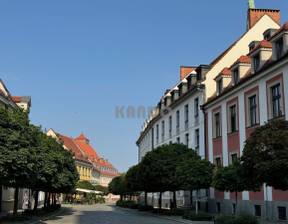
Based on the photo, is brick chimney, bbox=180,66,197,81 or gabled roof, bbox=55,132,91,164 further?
gabled roof, bbox=55,132,91,164

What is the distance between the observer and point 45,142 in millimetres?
26688

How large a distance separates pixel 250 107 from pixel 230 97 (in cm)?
288

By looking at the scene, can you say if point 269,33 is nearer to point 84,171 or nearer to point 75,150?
point 75,150

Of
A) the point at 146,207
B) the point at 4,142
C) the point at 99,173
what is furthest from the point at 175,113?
the point at 99,173

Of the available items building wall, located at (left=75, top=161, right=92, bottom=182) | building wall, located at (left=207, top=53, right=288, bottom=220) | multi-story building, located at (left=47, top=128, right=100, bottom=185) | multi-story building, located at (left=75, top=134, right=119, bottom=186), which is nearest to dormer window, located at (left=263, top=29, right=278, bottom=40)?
building wall, located at (left=207, top=53, right=288, bottom=220)

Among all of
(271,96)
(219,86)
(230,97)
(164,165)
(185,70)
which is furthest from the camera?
(185,70)

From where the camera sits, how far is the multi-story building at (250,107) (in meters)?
21.2

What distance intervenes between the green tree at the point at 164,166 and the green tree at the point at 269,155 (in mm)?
13768

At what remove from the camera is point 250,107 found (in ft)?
82.1

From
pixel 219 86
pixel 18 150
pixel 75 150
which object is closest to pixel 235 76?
pixel 219 86

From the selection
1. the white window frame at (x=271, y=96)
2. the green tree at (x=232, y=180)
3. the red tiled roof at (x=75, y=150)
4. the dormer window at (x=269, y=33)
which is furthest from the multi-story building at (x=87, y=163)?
the green tree at (x=232, y=180)

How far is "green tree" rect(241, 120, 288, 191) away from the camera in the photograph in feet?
40.7

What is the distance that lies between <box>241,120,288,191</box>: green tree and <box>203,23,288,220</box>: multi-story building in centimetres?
767

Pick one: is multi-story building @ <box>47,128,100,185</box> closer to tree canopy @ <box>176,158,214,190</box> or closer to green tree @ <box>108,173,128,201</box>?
green tree @ <box>108,173,128,201</box>
